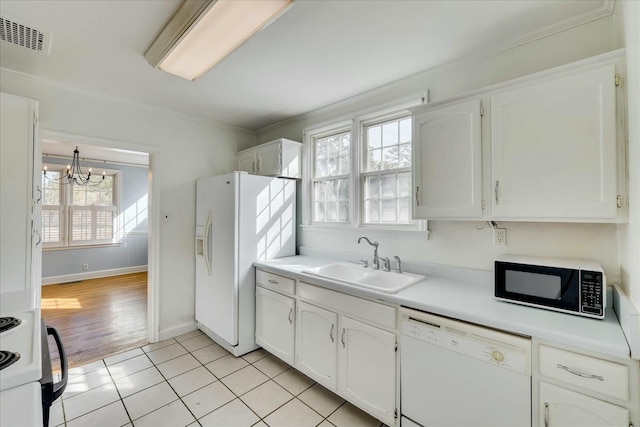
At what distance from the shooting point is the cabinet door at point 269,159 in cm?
303

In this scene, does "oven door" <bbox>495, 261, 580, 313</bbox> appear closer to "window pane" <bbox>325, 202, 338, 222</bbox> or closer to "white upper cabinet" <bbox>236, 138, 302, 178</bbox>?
"window pane" <bbox>325, 202, 338, 222</bbox>

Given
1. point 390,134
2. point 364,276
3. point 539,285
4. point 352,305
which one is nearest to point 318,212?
point 364,276

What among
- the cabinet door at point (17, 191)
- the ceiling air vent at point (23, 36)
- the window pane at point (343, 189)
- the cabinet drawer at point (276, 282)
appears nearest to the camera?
the ceiling air vent at point (23, 36)

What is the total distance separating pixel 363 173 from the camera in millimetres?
2654

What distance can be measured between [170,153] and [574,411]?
3.65 m

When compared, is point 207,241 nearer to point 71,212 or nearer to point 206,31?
point 206,31

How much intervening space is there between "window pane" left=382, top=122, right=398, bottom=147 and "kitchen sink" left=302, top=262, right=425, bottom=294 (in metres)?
1.15

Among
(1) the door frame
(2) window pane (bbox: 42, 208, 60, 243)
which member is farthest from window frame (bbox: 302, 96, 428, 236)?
Result: (2) window pane (bbox: 42, 208, 60, 243)

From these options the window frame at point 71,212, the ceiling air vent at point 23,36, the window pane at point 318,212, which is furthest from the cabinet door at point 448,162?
the window frame at point 71,212

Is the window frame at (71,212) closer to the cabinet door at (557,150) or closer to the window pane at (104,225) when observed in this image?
the window pane at (104,225)

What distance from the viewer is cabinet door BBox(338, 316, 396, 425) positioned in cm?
170

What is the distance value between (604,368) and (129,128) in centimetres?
380

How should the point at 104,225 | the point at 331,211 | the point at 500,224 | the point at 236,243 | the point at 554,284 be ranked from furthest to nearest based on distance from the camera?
1. the point at 104,225
2. the point at 331,211
3. the point at 236,243
4. the point at 500,224
5. the point at 554,284

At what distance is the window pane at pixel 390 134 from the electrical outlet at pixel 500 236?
109 cm
